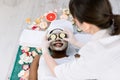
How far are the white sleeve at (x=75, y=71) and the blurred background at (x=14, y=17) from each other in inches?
23.0

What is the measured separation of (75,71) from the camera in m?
1.02

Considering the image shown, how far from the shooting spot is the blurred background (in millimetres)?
1648

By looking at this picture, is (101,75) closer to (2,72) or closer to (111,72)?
(111,72)

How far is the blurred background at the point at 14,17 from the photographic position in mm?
1648

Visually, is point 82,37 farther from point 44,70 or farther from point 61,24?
point 44,70

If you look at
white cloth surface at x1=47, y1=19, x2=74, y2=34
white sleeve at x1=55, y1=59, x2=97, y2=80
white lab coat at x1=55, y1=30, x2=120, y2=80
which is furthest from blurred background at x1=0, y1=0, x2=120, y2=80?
white lab coat at x1=55, y1=30, x2=120, y2=80

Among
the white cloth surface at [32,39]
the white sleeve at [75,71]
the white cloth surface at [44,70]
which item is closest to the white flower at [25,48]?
the white cloth surface at [32,39]

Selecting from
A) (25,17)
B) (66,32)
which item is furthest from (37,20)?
(66,32)

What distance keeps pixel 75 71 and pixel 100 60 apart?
0.41ft

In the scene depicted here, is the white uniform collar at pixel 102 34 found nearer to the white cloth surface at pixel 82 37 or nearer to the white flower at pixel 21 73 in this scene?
the white cloth surface at pixel 82 37

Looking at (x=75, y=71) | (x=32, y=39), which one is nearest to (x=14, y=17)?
(x=32, y=39)

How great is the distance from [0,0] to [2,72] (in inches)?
26.3

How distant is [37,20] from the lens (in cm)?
174

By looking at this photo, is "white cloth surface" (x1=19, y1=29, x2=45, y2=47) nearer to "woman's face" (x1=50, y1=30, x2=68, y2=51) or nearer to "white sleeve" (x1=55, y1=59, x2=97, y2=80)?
"woman's face" (x1=50, y1=30, x2=68, y2=51)
